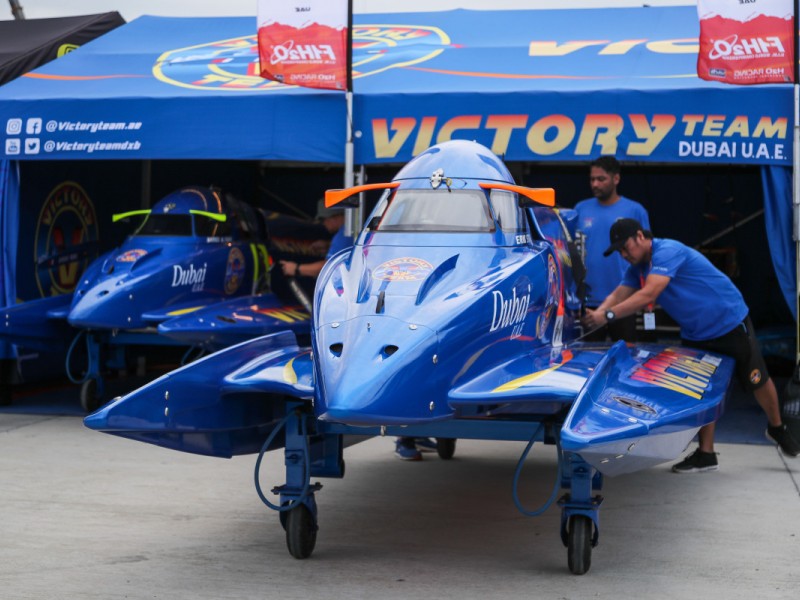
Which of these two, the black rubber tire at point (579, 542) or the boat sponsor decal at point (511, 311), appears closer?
the black rubber tire at point (579, 542)

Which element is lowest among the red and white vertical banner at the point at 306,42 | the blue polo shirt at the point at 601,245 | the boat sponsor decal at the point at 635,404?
the blue polo shirt at the point at 601,245

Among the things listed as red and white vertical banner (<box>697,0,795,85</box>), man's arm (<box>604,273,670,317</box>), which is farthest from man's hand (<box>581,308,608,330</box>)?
red and white vertical banner (<box>697,0,795,85</box>)

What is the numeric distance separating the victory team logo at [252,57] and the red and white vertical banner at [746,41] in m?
3.15

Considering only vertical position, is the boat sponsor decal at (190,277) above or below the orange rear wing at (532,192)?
below

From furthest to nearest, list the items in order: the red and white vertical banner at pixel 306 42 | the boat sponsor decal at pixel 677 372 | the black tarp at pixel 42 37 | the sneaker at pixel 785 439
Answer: the black tarp at pixel 42 37 < the red and white vertical banner at pixel 306 42 < the sneaker at pixel 785 439 < the boat sponsor decal at pixel 677 372

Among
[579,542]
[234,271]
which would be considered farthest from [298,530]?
[234,271]

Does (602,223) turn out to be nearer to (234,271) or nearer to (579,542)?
(234,271)

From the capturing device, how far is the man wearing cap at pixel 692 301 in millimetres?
7438

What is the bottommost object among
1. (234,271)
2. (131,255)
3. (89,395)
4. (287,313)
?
(89,395)

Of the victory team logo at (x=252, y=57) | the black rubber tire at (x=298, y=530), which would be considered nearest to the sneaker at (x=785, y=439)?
the black rubber tire at (x=298, y=530)

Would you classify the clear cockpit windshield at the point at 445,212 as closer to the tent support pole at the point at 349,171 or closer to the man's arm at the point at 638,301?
the man's arm at the point at 638,301

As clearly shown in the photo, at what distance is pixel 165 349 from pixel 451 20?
5308mm

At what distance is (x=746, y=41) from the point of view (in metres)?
9.17

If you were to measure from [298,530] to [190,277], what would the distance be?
541 cm
